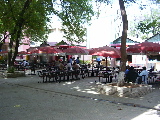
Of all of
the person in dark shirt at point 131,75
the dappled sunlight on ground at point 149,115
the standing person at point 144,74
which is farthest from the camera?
the standing person at point 144,74

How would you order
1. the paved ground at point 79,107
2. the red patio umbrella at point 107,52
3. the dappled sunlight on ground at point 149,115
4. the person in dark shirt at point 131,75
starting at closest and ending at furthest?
the dappled sunlight on ground at point 149,115
the paved ground at point 79,107
the person in dark shirt at point 131,75
the red patio umbrella at point 107,52

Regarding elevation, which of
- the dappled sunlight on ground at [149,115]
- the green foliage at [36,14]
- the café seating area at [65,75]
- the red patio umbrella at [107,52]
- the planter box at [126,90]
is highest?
the green foliage at [36,14]

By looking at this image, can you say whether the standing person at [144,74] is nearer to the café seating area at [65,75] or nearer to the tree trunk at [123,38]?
the café seating area at [65,75]

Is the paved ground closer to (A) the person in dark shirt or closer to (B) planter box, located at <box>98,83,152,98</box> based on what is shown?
(B) planter box, located at <box>98,83,152,98</box>

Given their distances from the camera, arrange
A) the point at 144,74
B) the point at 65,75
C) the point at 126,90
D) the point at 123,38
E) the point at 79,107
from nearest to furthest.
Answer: the point at 79,107 → the point at 126,90 → the point at 123,38 → the point at 144,74 → the point at 65,75

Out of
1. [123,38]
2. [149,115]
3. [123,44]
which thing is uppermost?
[123,38]

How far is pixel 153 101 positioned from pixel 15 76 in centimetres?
1152

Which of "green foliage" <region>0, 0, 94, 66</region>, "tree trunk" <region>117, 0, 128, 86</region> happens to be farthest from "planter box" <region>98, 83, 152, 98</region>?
"green foliage" <region>0, 0, 94, 66</region>

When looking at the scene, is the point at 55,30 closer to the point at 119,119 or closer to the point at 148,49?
the point at 148,49

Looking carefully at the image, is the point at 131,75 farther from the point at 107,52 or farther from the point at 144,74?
the point at 107,52

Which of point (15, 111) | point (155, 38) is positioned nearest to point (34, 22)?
point (15, 111)

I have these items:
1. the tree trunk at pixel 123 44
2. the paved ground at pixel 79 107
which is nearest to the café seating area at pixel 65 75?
the tree trunk at pixel 123 44

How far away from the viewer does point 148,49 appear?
1040cm

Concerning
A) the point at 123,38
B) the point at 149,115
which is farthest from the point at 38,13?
the point at 149,115
